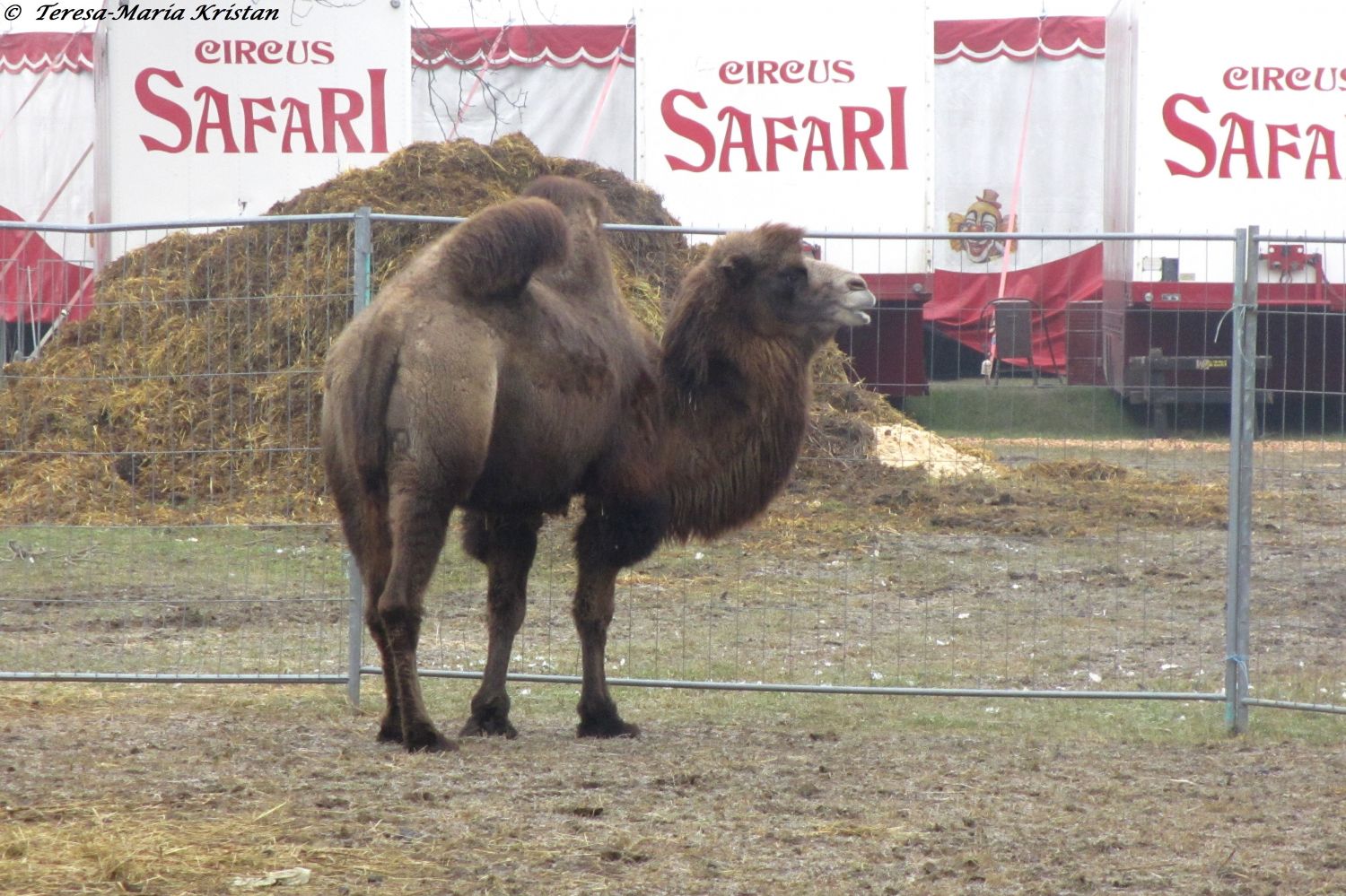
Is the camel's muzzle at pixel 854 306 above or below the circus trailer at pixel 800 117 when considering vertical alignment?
below

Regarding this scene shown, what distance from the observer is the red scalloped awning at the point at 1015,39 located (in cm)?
2022

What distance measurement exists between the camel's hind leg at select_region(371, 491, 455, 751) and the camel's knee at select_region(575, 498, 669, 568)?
755 mm

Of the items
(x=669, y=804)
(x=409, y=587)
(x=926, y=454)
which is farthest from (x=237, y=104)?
(x=669, y=804)

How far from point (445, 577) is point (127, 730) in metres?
3.97

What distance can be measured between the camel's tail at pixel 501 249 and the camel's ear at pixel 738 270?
865 millimetres

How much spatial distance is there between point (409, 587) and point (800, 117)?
10612 mm

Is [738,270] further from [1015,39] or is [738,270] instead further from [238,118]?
[1015,39]

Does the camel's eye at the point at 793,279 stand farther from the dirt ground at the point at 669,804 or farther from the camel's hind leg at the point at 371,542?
the camel's hind leg at the point at 371,542

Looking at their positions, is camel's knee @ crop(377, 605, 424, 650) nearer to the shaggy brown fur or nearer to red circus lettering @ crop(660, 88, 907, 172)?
the shaggy brown fur

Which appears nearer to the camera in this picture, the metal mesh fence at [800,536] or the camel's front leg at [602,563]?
the camel's front leg at [602,563]

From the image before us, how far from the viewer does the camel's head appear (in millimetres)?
6840

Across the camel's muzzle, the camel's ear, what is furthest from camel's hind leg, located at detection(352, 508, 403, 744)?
the camel's muzzle

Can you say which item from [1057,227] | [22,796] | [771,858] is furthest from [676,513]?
[1057,227]

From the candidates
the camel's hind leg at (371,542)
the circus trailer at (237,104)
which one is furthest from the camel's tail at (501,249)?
the circus trailer at (237,104)
